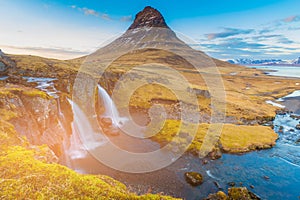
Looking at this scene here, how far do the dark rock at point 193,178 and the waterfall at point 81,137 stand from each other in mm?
19094

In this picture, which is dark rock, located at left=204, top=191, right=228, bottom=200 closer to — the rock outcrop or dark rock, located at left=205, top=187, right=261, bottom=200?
dark rock, located at left=205, top=187, right=261, bottom=200

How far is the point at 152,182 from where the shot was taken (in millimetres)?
28578

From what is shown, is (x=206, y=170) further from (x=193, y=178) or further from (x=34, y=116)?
(x=34, y=116)

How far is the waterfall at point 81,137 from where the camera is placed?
3509 cm

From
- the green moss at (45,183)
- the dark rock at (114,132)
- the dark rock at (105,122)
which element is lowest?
the dark rock at (114,132)

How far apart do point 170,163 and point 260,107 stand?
64244 millimetres

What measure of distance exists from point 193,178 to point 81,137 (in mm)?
24429

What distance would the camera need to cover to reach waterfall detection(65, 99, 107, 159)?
35094mm

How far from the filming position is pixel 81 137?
3981 centimetres

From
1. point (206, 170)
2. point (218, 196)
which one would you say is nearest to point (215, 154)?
→ point (206, 170)

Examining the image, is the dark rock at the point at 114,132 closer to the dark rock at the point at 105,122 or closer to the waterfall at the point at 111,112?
the dark rock at the point at 105,122

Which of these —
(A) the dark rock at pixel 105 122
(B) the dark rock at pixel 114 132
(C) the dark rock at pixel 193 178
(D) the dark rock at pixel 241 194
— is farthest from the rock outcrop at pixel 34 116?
(D) the dark rock at pixel 241 194

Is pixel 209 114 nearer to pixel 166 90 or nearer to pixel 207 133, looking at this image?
pixel 207 133

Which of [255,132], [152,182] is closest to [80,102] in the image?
[152,182]
